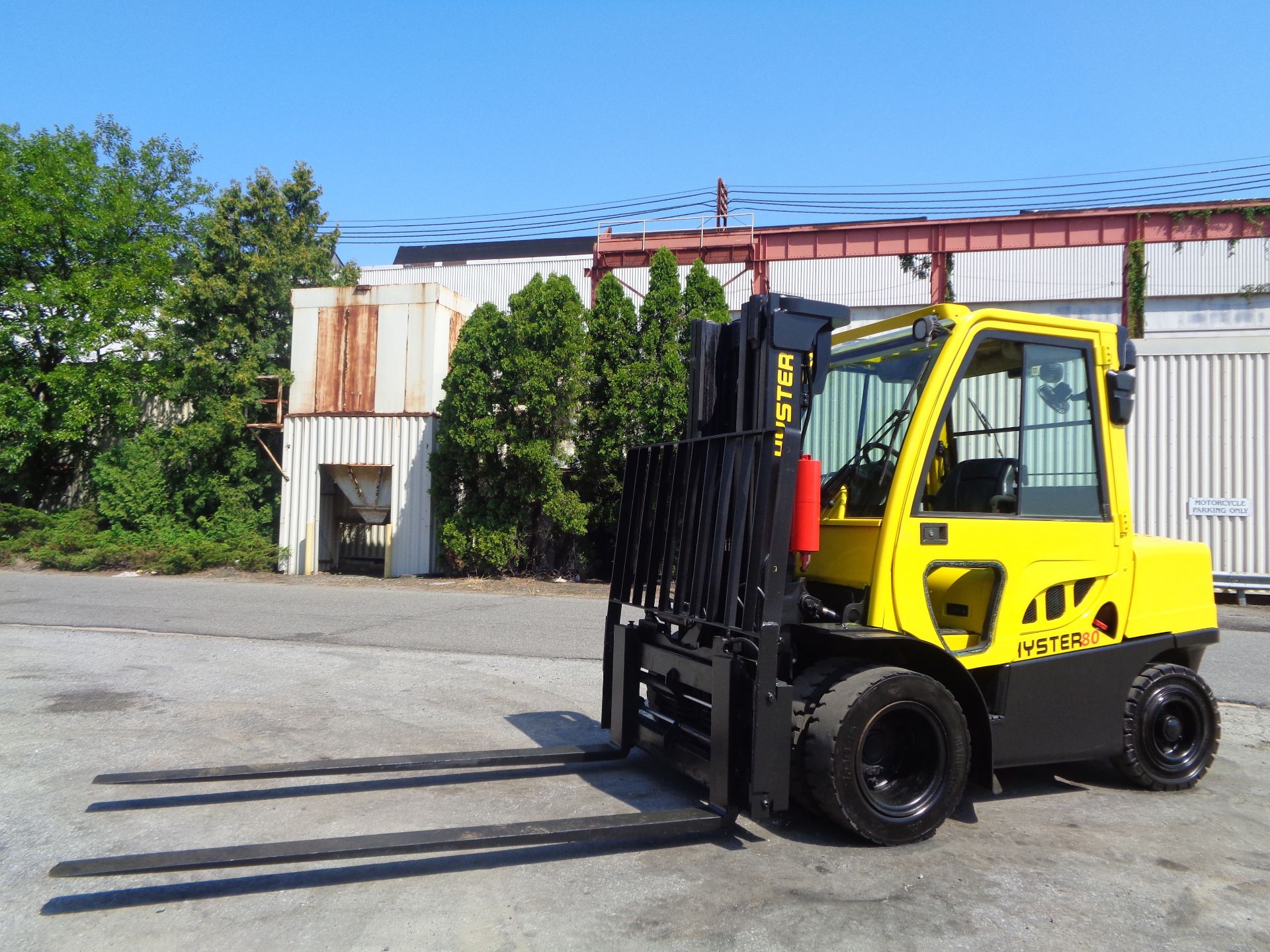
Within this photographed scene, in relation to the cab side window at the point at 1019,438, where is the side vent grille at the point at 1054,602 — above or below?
below

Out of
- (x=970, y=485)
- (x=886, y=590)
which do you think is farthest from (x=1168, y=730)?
(x=886, y=590)

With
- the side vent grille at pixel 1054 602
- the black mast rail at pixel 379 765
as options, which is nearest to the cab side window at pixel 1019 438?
the side vent grille at pixel 1054 602

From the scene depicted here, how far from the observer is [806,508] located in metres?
4.64

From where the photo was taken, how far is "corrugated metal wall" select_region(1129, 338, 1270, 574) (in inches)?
641

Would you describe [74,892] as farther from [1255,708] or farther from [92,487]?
[92,487]

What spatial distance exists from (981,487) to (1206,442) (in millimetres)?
14110

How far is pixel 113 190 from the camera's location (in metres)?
25.7

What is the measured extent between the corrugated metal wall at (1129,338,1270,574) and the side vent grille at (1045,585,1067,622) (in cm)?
1332

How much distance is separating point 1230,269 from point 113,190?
34.3 m

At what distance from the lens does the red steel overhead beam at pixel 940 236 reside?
25953 millimetres

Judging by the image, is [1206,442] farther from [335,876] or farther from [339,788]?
[335,876]

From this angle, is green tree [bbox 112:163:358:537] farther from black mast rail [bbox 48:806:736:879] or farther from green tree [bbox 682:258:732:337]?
black mast rail [bbox 48:806:736:879]

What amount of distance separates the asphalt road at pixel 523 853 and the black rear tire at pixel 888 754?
0.56 ft

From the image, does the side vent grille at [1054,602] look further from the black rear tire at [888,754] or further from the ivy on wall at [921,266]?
the ivy on wall at [921,266]
